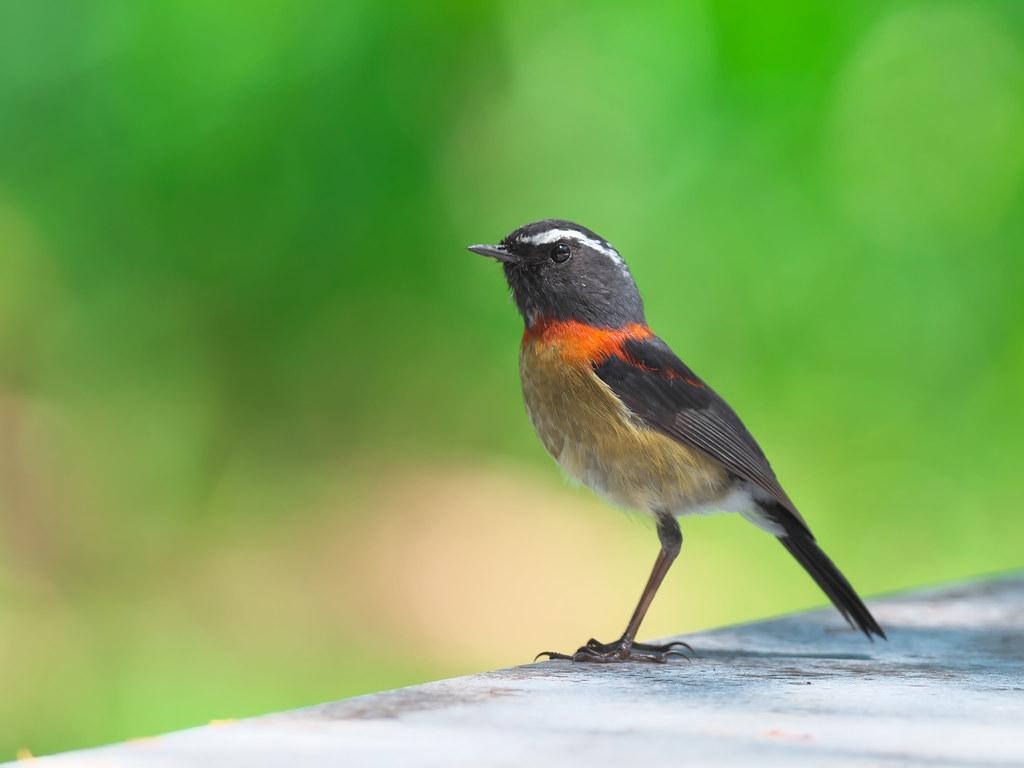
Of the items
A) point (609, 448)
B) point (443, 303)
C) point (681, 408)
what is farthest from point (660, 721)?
point (443, 303)

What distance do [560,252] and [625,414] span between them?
588 mm

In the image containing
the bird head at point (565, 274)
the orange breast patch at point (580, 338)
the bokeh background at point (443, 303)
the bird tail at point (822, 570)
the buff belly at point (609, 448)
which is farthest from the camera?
the bokeh background at point (443, 303)

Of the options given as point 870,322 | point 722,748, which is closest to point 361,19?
point 870,322

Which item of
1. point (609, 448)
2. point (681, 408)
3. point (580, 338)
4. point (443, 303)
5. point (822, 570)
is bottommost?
point (822, 570)

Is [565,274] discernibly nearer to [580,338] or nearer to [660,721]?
[580,338]

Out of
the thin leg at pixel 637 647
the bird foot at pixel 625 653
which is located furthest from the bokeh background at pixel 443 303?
the bird foot at pixel 625 653

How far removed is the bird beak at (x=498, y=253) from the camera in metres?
4.40

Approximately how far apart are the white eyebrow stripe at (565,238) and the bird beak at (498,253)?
58 millimetres

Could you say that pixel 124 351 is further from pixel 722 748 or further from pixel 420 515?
pixel 722 748

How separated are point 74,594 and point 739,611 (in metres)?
2.85

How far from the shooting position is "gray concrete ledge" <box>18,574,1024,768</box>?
2172mm

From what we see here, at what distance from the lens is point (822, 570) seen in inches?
165

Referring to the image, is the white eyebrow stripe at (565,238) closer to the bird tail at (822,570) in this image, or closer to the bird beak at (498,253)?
the bird beak at (498,253)

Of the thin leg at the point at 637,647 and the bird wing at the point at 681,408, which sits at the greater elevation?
the bird wing at the point at 681,408
